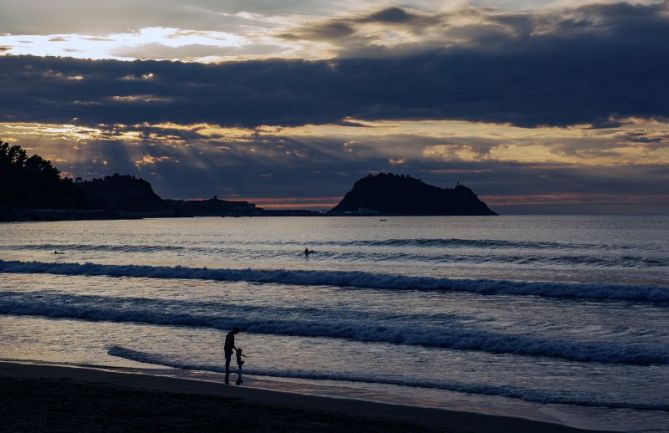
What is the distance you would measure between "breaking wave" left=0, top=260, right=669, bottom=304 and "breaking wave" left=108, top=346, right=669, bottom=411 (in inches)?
842

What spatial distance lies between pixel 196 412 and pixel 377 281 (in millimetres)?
30750

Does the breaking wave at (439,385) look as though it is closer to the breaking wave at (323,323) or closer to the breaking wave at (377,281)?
the breaking wave at (323,323)

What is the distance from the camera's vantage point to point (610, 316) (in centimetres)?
3083

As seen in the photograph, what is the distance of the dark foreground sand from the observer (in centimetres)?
1370

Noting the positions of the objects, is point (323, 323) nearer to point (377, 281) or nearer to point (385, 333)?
point (385, 333)

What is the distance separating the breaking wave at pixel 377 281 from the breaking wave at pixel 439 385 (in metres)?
21.4

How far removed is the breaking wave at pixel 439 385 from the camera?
1670cm

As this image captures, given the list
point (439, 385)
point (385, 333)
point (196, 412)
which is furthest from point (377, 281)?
point (196, 412)

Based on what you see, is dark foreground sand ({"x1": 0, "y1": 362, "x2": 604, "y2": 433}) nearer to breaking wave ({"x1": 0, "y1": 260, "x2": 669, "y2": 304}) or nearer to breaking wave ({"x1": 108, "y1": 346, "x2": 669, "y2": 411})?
breaking wave ({"x1": 108, "y1": 346, "x2": 669, "y2": 411})

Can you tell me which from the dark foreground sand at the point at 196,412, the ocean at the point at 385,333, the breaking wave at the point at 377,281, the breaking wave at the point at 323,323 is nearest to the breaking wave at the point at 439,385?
the ocean at the point at 385,333

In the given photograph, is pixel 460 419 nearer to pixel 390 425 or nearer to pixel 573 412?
pixel 390 425

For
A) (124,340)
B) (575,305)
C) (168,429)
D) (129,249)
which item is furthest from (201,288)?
(129,249)

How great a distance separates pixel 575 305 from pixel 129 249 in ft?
213

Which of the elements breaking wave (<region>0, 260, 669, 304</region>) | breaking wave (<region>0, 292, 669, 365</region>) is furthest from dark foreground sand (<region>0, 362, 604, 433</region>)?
breaking wave (<region>0, 260, 669, 304</region>)
